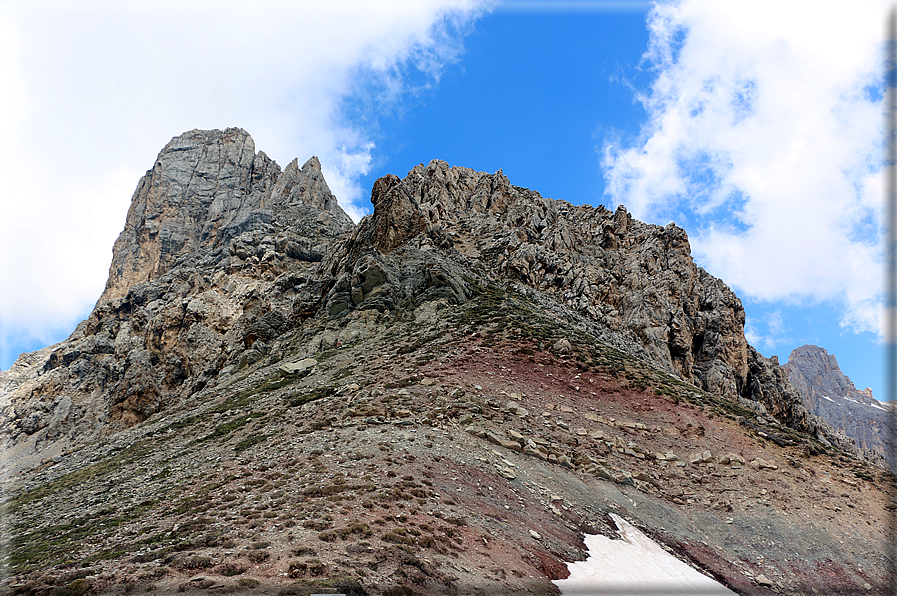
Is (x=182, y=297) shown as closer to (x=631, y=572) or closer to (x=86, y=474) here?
(x=86, y=474)

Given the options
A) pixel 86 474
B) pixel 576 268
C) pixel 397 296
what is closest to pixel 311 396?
pixel 86 474

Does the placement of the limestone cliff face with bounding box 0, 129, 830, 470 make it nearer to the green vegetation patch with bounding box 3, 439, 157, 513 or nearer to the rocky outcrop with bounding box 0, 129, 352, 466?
the rocky outcrop with bounding box 0, 129, 352, 466

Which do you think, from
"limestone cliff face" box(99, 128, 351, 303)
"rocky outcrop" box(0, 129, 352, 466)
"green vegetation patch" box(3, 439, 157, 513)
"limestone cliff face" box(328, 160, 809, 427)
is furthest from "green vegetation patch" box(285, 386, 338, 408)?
"limestone cliff face" box(99, 128, 351, 303)

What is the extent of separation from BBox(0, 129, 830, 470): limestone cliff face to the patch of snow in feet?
89.1

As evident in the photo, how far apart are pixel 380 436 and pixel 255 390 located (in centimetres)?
1998

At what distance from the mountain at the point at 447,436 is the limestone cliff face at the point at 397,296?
0.46 m

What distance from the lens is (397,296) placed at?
47.0 meters

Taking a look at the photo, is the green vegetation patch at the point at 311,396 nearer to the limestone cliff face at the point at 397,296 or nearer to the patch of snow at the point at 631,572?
the limestone cliff face at the point at 397,296

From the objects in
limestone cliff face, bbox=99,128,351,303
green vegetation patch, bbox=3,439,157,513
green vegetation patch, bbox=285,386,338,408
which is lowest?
green vegetation patch, bbox=3,439,157,513

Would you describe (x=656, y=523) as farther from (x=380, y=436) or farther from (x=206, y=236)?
(x=206, y=236)

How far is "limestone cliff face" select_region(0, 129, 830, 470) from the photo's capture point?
5047cm

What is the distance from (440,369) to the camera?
1193 inches

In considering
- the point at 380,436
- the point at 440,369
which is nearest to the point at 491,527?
the point at 380,436

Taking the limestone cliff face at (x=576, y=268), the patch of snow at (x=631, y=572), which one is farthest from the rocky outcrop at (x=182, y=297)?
the patch of snow at (x=631, y=572)
